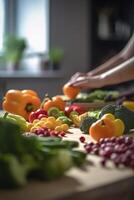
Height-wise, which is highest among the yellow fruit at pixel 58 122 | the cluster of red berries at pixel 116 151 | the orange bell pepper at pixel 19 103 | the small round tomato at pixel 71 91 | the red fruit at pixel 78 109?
the small round tomato at pixel 71 91

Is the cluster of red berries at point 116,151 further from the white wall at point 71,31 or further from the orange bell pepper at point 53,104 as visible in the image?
the white wall at point 71,31

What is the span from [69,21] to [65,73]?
1.62 ft

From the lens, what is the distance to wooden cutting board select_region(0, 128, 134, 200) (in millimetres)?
840

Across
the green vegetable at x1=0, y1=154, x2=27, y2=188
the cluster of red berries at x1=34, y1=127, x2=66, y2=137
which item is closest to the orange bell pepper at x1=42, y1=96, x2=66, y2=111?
the cluster of red berries at x1=34, y1=127, x2=66, y2=137

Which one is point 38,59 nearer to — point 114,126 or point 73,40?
point 73,40

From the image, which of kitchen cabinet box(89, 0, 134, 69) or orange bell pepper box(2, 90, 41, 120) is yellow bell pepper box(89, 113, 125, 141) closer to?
orange bell pepper box(2, 90, 41, 120)

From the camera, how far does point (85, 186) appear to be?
887 mm

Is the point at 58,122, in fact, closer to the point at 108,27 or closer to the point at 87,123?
the point at 87,123

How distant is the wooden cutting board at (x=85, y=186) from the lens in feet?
2.76

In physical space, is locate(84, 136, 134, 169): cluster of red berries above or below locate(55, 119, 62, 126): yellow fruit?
below

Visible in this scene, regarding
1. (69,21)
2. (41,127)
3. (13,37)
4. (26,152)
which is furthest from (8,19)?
(26,152)

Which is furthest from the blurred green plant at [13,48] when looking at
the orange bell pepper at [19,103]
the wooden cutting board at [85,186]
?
the wooden cutting board at [85,186]

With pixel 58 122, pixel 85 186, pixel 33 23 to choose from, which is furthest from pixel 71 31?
pixel 85 186

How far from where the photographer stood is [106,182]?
35.9 inches
